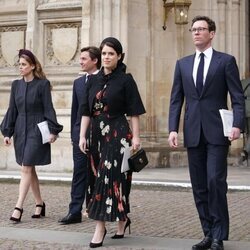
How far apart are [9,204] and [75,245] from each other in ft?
9.59

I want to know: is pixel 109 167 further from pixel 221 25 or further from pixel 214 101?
pixel 221 25

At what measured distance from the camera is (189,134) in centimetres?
575

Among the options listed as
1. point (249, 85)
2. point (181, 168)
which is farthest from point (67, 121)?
point (249, 85)

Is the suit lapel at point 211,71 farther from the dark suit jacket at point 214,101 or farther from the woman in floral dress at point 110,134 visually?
the woman in floral dress at point 110,134

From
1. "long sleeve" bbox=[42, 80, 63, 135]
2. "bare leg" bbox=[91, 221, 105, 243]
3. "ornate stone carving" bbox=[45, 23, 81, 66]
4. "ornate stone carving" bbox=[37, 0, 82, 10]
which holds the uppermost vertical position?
"ornate stone carving" bbox=[37, 0, 82, 10]

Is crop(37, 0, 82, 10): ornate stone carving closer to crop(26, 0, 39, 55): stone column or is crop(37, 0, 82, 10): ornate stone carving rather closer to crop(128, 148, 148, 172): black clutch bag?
Result: crop(26, 0, 39, 55): stone column

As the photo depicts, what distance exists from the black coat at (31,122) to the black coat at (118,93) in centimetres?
→ 137

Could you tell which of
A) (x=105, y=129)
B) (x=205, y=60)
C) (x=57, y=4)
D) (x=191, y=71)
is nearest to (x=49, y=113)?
(x=105, y=129)

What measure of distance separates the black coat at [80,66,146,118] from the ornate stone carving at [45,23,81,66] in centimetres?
715

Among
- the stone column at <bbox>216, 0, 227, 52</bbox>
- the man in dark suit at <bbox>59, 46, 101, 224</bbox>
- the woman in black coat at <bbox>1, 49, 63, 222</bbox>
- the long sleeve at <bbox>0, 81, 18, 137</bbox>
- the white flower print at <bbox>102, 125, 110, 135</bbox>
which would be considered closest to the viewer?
the white flower print at <bbox>102, 125, 110, 135</bbox>

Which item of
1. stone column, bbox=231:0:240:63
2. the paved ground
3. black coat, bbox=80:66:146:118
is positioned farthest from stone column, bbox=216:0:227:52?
black coat, bbox=80:66:146:118

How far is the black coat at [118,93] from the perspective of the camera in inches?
237

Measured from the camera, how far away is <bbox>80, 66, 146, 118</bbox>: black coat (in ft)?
19.7

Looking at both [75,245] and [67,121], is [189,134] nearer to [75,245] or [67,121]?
[75,245]
